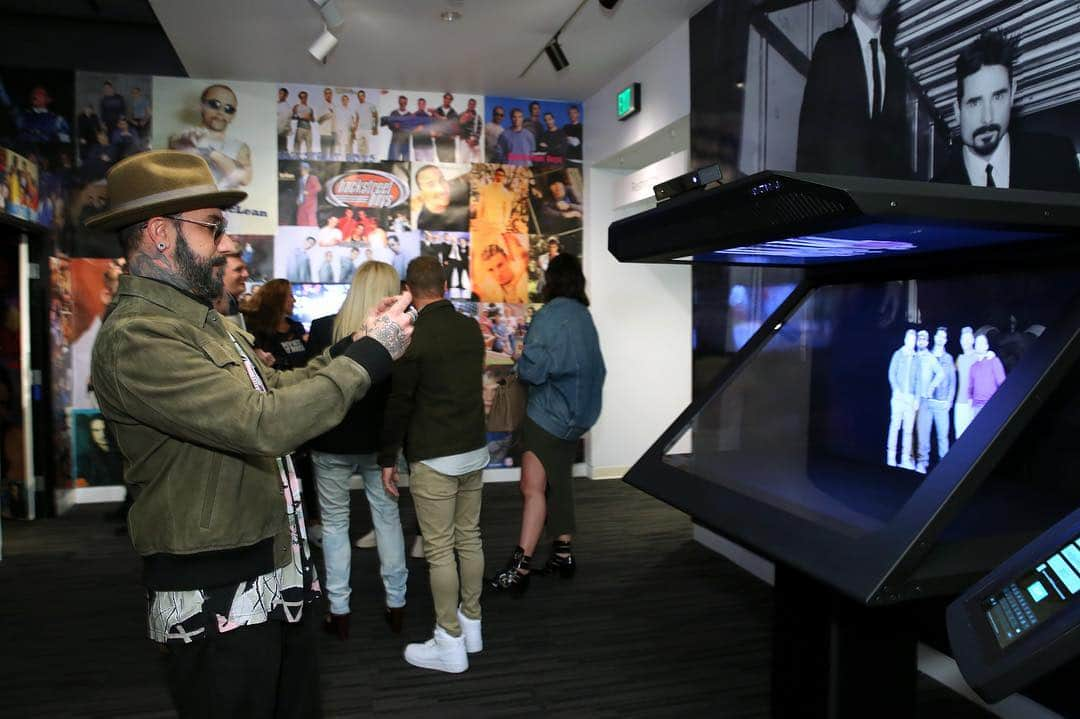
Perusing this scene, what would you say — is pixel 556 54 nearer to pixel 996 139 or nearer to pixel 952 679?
pixel 996 139

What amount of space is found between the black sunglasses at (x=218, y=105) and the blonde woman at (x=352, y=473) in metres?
3.60

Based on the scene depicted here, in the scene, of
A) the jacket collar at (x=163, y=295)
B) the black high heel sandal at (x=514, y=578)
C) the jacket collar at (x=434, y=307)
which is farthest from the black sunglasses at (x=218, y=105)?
the jacket collar at (x=163, y=295)

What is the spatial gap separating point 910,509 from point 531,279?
524 cm

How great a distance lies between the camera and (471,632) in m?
2.97

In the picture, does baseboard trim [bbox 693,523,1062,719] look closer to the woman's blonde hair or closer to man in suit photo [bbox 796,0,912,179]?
the woman's blonde hair

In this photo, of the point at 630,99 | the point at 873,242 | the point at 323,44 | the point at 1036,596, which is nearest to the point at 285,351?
the point at 323,44

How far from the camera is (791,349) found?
198cm

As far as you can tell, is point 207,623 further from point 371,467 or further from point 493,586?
point 493,586

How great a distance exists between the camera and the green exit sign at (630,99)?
17.1 ft

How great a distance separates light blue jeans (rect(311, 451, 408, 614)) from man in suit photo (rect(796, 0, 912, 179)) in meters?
2.44

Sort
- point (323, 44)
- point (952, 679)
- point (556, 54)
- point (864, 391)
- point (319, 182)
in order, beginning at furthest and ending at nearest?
point (319, 182) → point (556, 54) → point (323, 44) → point (952, 679) → point (864, 391)

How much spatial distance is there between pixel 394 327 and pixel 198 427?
0.42 m

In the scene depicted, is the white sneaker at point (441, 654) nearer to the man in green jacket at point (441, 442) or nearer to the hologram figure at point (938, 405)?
the man in green jacket at point (441, 442)

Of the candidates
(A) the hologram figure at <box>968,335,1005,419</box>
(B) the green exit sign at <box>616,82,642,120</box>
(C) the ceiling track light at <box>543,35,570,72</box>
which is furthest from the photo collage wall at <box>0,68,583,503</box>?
(A) the hologram figure at <box>968,335,1005,419</box>
